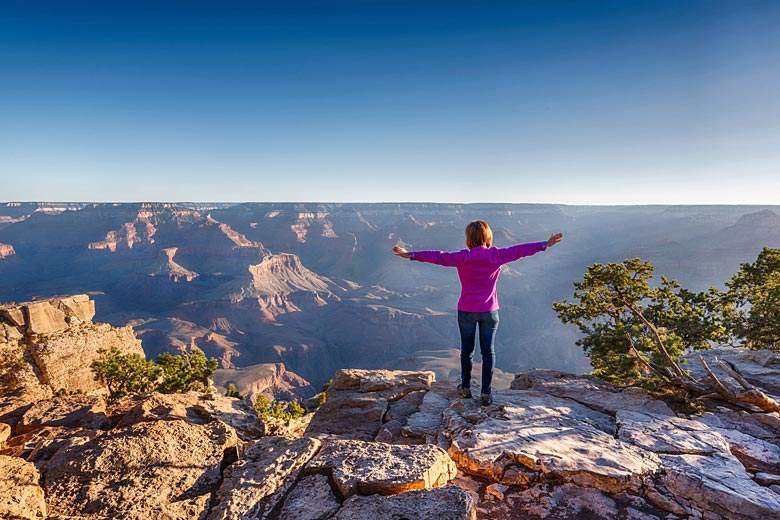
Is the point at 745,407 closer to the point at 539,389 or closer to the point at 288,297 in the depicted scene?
the point at 539,389

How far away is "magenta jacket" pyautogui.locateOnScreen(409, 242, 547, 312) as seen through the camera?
4824mm

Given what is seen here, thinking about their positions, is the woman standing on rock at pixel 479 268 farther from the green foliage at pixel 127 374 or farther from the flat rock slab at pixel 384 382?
the green foliage at pixel 127 374

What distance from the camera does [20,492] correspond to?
2.67 metres

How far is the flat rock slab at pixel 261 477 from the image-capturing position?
2.64 m

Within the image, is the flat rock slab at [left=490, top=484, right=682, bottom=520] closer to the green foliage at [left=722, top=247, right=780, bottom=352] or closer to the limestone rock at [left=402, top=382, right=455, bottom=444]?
the limestone rock at [left=402, top=382, right=455, bottom=444]

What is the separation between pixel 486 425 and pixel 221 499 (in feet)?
11.4

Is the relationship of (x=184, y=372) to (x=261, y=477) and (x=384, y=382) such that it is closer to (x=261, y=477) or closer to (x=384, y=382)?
(x=384, y=382)

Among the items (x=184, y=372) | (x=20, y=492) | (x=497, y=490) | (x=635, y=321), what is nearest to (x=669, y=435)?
(x=497, y=490)

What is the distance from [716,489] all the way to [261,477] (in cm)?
461

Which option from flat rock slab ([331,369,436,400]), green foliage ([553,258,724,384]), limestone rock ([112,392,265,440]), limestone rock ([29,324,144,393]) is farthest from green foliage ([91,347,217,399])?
green foliage ([553,258,724,384])

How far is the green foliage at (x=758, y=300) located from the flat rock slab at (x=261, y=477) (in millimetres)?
12524

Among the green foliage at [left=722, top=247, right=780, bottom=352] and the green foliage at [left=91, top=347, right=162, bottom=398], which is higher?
the green foliage at [left=722, top=247, right=780, bottom=352]

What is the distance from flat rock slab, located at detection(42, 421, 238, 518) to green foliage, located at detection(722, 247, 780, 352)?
1332 cm

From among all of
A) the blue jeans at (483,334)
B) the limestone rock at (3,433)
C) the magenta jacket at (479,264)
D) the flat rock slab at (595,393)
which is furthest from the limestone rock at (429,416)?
the limestone rock at (3,433)
